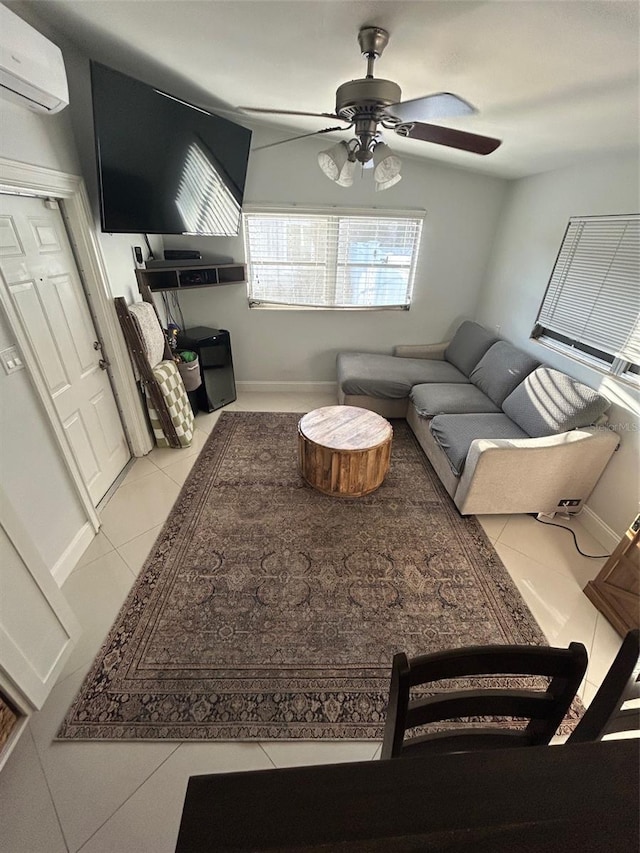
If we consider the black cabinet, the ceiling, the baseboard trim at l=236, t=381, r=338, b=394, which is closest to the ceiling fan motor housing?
the ceiling

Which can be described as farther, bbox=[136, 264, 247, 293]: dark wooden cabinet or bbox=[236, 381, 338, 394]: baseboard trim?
bbox=[236, 381, 338, 394]: baseboard trim

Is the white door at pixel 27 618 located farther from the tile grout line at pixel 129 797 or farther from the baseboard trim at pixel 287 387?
the baseboard trim at pixel 287 387

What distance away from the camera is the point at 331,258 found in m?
3.56

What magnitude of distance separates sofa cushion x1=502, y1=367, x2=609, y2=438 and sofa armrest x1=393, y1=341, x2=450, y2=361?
123cm

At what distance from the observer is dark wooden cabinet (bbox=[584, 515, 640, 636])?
1.64 meters

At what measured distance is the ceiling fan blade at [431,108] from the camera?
123cm

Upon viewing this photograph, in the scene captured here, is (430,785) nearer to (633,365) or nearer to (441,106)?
(441,106)

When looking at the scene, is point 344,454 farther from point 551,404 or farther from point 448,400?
point 551,404

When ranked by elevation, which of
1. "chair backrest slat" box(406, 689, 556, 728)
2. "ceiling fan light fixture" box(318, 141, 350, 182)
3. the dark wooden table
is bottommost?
"chair backrest slat" box(406, 689, 556, 728)

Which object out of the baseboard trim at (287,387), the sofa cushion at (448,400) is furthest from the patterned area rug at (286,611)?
the baseboard trim at (287,387)

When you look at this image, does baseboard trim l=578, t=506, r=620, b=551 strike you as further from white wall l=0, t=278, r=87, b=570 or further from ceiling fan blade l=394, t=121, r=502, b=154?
white wall l=0, t=278, r=87, b=570

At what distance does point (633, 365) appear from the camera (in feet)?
7.07

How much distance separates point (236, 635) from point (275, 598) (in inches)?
9.9

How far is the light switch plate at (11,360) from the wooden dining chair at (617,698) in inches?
88.7
